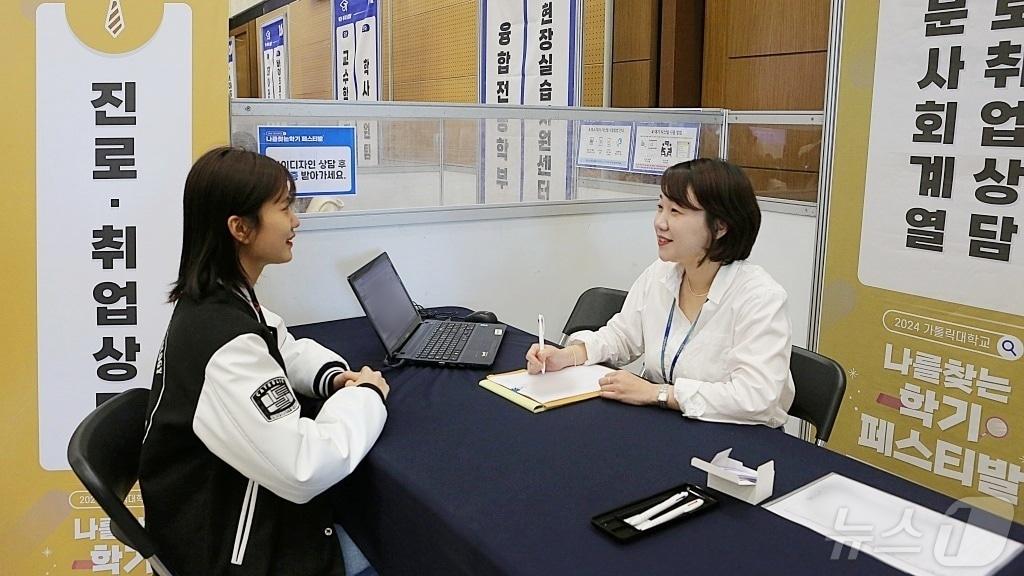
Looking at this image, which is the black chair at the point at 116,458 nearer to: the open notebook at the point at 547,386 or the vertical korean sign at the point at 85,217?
the vertical korean sign at the point at 85,217

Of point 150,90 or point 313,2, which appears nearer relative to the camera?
point 150,90

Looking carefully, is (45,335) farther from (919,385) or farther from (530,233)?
(919,385)

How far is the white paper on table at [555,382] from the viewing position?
64.5 inches

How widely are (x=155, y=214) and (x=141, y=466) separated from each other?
33.1 inches

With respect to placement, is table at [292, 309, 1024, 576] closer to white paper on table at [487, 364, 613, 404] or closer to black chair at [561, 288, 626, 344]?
white paper on table at [487, 364, 613, 404]

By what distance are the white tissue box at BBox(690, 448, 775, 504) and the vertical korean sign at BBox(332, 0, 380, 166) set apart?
485 cm

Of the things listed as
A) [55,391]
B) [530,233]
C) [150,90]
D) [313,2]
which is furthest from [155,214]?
[313,2]

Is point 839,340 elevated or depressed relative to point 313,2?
depressed

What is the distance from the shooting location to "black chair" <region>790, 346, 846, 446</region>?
5.57 feet

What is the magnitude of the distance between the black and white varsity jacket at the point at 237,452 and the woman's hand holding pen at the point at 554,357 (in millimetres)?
432

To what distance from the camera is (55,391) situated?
1951 millimetres

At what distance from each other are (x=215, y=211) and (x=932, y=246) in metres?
1.97

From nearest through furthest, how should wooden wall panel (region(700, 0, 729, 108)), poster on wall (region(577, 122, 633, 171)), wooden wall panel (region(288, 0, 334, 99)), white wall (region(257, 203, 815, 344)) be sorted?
white wall (region(257, 203, 815, 344)) → poster on wall (region(577, 122, 633, 171)) → wooden wall panel (region(700, 0, 729, 108)) → wooden wall panel (region(288, 0, 334, 99))

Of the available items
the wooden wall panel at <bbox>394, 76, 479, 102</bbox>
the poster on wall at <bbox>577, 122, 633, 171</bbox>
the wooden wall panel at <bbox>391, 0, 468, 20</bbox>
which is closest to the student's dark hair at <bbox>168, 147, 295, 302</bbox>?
the poster on wall at <bbox>577, 122, 633, 171</bbox>
